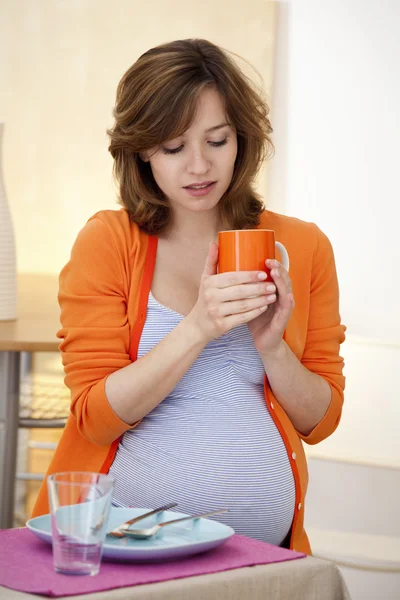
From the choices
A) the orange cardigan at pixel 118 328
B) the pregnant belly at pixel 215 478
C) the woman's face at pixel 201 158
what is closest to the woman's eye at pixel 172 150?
the woman's face at pixel 201 158

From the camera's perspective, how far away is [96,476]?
79 centimetres

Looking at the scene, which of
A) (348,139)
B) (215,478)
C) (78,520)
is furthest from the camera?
(348,139)

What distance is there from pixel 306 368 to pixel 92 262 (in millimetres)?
382

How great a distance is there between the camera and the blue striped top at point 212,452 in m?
1.22

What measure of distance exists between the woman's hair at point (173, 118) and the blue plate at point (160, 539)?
607 mm

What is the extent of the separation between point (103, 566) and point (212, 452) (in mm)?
442

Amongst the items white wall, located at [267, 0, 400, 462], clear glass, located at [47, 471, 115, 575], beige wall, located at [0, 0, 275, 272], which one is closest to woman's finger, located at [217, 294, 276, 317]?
clear glass, located at [47, 471, 115, 575]

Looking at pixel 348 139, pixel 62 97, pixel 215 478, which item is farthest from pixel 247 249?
pixel 62 97

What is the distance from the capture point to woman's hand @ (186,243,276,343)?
1.13 m

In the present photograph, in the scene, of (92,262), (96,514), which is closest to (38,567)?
(96,514)

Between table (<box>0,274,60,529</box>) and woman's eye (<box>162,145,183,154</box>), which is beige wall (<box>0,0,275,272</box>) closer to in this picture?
table (<box>0,274,60,529</box>)

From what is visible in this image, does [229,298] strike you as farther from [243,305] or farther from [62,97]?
[62,97]

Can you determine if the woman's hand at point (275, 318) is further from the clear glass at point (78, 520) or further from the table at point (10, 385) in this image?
the table at point (10, 385)

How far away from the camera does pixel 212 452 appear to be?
48.6 inches
